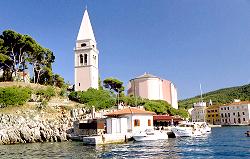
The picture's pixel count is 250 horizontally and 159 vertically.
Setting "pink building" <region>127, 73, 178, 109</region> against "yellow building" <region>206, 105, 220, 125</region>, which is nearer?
"pink building" <region>127, 73, 178, 109</region>

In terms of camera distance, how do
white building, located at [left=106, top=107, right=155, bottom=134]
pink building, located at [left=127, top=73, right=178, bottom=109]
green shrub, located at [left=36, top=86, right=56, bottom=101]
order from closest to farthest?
white building, located at [left=106, top=107, right=155, bottom=134] < green shrub, located at [left=36, top=86, right=56, bottom=101] < pink building, located at [left=127, top=73, right=178, bottom=109]

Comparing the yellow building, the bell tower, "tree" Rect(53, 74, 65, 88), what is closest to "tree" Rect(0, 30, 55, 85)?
"tree" Rect(53, 74, 65, 88)

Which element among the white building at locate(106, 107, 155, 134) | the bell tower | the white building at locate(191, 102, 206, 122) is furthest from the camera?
the white building at locate(191, 102, 206, 122)

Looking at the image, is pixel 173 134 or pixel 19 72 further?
pixel 19 72

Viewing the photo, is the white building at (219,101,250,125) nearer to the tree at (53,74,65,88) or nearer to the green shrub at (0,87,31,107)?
the tree at (53,74,65,88)

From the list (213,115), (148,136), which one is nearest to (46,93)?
(148,136)

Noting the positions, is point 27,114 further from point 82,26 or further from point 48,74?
point 82,26

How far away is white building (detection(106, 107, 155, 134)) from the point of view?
1603 inches

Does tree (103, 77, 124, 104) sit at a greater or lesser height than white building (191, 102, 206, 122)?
greater

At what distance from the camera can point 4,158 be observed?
24.8 metres

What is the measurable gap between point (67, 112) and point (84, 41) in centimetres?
1628

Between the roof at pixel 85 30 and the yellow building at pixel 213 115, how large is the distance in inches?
2479

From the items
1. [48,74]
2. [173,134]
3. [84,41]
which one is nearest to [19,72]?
[48,74]

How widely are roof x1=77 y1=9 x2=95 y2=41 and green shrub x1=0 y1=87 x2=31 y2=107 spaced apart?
16.4m
